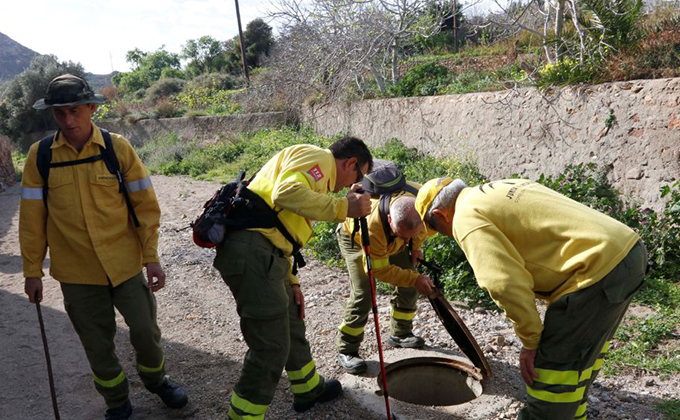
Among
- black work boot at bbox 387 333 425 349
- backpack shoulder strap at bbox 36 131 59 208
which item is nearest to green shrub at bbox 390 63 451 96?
black work boot at bbox 387 333 425 349

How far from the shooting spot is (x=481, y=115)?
28.0 ft

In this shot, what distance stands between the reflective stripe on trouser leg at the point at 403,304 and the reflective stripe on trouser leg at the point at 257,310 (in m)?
1.44

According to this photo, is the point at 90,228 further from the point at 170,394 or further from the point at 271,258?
the point at 170,394

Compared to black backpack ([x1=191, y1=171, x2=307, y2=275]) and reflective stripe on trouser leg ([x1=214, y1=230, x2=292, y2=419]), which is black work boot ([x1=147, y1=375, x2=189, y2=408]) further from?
black backpack ([x1=191, y1=171, x2=307, y2=275])

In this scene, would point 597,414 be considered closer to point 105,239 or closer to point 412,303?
point 412,303

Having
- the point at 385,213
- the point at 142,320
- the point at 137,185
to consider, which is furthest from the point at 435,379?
the point at 137,185

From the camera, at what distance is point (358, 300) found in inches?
159

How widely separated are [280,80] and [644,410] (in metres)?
15.0

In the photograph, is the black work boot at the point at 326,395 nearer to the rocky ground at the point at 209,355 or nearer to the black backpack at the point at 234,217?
the rocky ground at the point at 209,355

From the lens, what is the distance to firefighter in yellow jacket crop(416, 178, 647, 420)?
7.71 ft

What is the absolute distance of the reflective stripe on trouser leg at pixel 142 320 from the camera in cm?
337

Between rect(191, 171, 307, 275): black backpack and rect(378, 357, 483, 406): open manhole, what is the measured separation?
1670 mm

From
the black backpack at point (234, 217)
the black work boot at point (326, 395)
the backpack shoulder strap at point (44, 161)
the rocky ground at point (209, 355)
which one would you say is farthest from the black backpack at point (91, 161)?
the black work boot at point (326, 395)

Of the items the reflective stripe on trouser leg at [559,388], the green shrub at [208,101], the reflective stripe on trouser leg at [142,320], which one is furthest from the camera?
the green shrub at [208,101]
